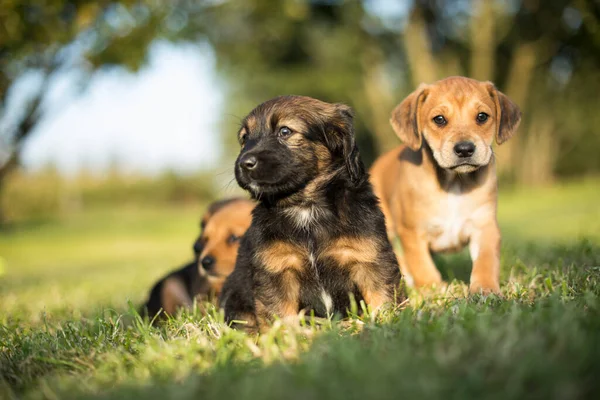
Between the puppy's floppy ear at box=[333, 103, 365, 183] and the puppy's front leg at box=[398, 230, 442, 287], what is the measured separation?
3.76 feet

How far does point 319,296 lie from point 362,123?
3138 centimetres

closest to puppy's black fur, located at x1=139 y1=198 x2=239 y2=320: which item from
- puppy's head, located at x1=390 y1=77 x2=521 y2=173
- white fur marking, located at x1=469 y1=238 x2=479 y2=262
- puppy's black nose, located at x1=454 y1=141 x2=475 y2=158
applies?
puppy's head, located at x1=390 y1=77 x2=521 y2=173

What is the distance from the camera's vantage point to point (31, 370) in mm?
2732

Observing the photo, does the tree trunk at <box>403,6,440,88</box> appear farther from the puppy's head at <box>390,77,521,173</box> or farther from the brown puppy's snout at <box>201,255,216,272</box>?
the brown puppy's snout at <box>201,255,216,272</box>

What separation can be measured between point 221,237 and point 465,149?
2.24 m

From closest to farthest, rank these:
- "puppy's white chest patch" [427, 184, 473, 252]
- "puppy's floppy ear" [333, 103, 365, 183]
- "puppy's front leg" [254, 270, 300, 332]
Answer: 1. "puppy's front leg" [254, 270, 300, 332]
2. "puppy's floppy ear" [333, 103, 365, 183]
3. "puppy's white chest patch" [427, 184, 473, 252]

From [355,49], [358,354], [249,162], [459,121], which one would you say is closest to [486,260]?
[459,121]

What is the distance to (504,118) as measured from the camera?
4488mm

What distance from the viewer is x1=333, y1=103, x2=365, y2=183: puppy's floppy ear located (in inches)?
146

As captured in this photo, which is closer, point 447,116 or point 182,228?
point 447,116

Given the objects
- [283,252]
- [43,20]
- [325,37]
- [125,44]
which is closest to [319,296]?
[283,252]

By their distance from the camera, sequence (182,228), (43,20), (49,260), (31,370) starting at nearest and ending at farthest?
(31,370) < (43,20) < (49,260) < (182,228)

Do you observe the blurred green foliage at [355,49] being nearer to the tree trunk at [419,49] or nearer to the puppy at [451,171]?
the tree trunk at [419,49]

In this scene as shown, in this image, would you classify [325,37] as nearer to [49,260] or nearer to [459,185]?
[49,260]
